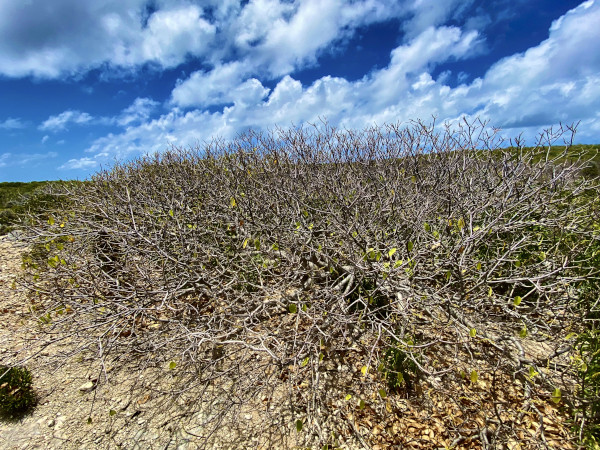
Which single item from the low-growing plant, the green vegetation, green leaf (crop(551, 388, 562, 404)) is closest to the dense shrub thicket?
green leaf (crop(551, 388, 562, 404))

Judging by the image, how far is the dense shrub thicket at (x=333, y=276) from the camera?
2.92 m

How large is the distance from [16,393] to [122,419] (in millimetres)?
1283

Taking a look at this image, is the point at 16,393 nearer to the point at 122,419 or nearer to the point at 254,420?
the point at 122,419

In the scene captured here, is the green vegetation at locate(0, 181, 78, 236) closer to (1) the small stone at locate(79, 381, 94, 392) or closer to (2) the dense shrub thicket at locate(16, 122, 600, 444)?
(2) the dense shrub thicket at locate(16, 122, 600, 444)

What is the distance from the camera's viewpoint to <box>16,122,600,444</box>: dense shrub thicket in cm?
292

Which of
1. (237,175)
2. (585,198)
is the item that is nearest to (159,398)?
(237,175)

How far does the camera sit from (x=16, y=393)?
11.7 feet

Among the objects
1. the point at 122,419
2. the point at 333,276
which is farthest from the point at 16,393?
the point at 333,276

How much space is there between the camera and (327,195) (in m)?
4.74

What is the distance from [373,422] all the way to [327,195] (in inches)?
111

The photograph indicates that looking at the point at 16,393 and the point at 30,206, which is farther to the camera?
the point at 30,206

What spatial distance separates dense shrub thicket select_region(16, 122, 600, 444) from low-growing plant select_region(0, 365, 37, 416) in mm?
646

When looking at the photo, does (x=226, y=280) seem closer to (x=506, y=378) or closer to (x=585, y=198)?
(x=506, y=378)

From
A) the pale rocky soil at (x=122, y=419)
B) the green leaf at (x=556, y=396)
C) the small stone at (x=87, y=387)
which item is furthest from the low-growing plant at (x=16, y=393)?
the green leaf at (x=556, y=396)
